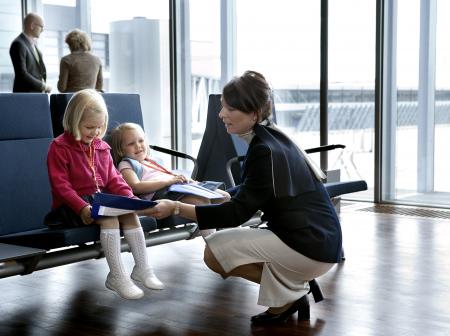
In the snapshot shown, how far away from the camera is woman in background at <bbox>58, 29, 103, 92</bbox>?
6008 mm

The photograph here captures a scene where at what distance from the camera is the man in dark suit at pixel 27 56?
20.1 ft

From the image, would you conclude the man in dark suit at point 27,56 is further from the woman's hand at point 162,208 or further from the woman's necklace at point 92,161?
the woman's hand at point 162,208

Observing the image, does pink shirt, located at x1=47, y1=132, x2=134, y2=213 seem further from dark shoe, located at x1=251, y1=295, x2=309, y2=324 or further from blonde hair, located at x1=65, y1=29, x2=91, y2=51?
blonde hair, located at x1=65, y1=29, x2=91, y2=51

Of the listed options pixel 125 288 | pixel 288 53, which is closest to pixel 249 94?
pixel 125 288

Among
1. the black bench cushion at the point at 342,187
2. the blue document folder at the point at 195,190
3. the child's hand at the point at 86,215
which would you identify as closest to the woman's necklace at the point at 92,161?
the child's hand at the point at 86,215

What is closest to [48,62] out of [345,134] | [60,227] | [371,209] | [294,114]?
[294,114]

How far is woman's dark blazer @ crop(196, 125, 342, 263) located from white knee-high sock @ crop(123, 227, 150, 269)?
0.39 m

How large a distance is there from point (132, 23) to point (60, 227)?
4993 mm

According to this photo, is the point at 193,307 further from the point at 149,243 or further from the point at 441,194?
the point at 441,194

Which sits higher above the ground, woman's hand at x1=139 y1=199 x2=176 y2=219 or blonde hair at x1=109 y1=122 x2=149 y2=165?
blonde hair at x1=109 y1=122 x2=149 y2=165

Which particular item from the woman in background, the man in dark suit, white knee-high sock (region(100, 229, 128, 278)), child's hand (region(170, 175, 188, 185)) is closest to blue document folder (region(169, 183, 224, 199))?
child's hand (region(170, 175, 188, 185))

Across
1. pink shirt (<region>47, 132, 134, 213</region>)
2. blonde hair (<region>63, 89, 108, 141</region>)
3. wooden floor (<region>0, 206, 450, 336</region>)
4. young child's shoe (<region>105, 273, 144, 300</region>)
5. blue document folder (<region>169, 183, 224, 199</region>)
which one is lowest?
wooden floor (<region>0, 206, 450, 336</region>)

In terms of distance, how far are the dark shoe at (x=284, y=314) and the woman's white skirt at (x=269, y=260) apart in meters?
0.09

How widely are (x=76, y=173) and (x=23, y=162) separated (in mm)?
405
